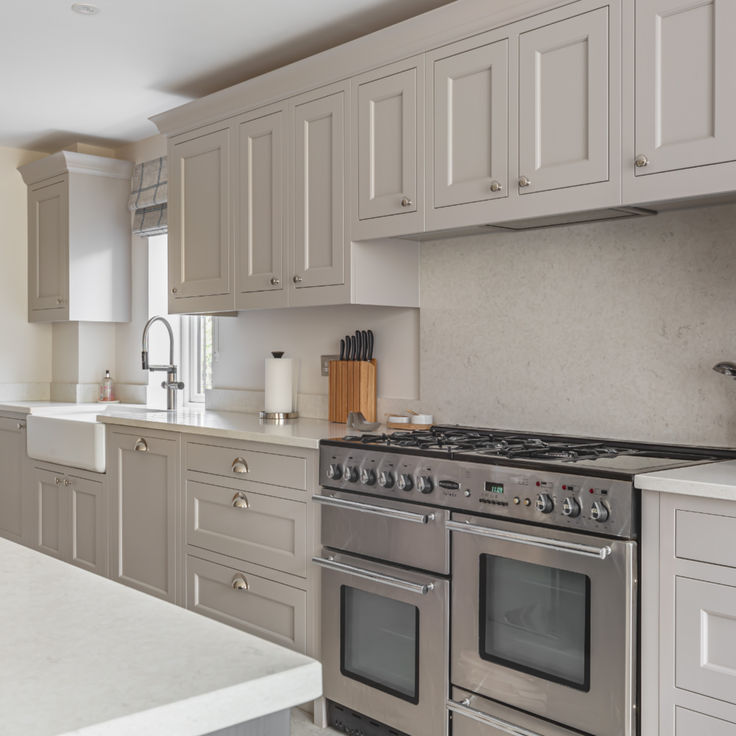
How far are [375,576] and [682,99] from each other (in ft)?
5.42

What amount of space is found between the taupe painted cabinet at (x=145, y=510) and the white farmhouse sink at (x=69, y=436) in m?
0.09

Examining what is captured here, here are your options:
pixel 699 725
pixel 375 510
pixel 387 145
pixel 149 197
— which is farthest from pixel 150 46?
pixel 699 725

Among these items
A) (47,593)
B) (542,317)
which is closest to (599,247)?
(542,317)

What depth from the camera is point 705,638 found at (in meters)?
1.91

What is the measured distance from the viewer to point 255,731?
800 millimetres

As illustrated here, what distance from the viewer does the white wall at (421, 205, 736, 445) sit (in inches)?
98.1

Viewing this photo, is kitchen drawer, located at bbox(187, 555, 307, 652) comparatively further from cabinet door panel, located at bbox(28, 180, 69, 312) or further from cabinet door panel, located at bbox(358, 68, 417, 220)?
cabinet door panel, located at bbox(28, 180, 69, 312)

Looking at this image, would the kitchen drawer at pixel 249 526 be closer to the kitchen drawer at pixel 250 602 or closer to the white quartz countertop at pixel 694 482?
the kitchen drawer at pixel 250 602

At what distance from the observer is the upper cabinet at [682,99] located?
207 cm

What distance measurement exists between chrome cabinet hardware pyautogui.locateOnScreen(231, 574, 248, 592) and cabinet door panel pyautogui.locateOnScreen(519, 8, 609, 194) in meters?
1.80

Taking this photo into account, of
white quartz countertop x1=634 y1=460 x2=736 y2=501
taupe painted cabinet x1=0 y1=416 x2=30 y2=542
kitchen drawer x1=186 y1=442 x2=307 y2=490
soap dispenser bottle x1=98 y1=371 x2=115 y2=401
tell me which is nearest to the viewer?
white quartz countertop x1=634 y1=460 x2=736 y2=501

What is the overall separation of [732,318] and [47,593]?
2.06 m

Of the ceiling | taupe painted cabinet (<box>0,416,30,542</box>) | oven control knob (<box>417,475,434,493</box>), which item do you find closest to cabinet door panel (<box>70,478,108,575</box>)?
taupe painted cabinet (<box>0,416,30,542</box>)

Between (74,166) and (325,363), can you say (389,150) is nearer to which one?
(325,363)
